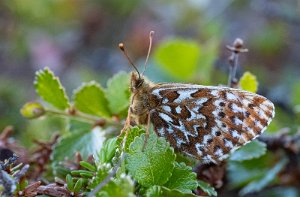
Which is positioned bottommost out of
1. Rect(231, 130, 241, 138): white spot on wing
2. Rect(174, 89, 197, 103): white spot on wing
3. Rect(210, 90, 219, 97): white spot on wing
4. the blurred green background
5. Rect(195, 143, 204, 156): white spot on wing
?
Rect(195, 143, 204, 156): white spot on wing

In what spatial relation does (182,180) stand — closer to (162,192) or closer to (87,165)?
(162,192)

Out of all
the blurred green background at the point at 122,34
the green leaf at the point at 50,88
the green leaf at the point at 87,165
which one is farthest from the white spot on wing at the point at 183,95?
the blurred green background at the point at 122,34

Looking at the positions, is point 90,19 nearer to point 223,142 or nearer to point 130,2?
point 130,2

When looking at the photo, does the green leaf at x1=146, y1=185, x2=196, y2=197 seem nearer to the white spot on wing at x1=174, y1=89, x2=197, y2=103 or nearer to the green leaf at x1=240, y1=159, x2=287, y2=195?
the white spot on wing at x1=174, y1=89, x2=197, y2=103

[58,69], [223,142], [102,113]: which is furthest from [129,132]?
[58,69]

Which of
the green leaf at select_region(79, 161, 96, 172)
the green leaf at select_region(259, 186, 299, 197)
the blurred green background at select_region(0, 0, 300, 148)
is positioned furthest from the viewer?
the blurred green background at select_region(0, 0, 300, 148)

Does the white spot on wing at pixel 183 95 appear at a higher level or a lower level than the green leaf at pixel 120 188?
higher

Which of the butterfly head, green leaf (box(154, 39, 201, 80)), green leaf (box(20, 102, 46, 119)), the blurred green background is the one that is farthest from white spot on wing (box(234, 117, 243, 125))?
the blurred green background

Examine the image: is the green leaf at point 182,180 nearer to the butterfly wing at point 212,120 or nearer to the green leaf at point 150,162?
the green leaf at point 150,162
